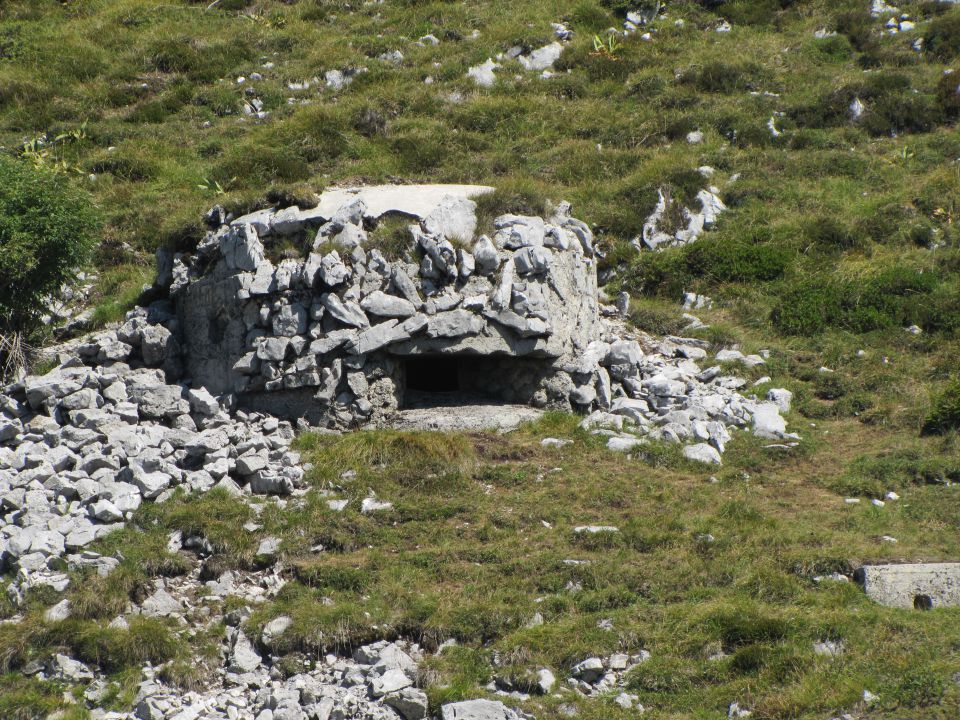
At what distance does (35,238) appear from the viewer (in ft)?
57.9

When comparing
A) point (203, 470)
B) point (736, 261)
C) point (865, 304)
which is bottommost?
point (203, 470)

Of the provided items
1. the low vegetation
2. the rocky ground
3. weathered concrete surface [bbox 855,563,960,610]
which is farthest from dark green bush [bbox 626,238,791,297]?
weathered concrete surface [bbox 855,563,960,610]

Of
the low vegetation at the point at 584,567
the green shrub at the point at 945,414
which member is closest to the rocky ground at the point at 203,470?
the low vegetation at the point at 584,567

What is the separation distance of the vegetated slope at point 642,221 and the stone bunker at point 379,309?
1143 millimetres

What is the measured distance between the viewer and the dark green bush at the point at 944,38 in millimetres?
31047

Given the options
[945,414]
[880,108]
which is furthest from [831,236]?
[945,414]

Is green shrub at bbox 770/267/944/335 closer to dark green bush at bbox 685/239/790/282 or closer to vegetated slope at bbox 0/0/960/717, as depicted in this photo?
vegetated slope at bbox 0/0/960/717

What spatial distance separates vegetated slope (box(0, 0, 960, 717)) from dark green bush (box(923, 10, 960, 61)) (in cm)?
9

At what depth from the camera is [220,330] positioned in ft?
57.7

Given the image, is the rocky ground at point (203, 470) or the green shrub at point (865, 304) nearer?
the rocky ground at point (203, 470)

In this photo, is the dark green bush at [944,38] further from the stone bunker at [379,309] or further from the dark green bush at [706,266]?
the stone bunker at [379,309]

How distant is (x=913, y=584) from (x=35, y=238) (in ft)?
45.8

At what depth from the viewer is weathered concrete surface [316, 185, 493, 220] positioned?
58.3 ft

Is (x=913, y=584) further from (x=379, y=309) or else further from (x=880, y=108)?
(x=880, y=108)
